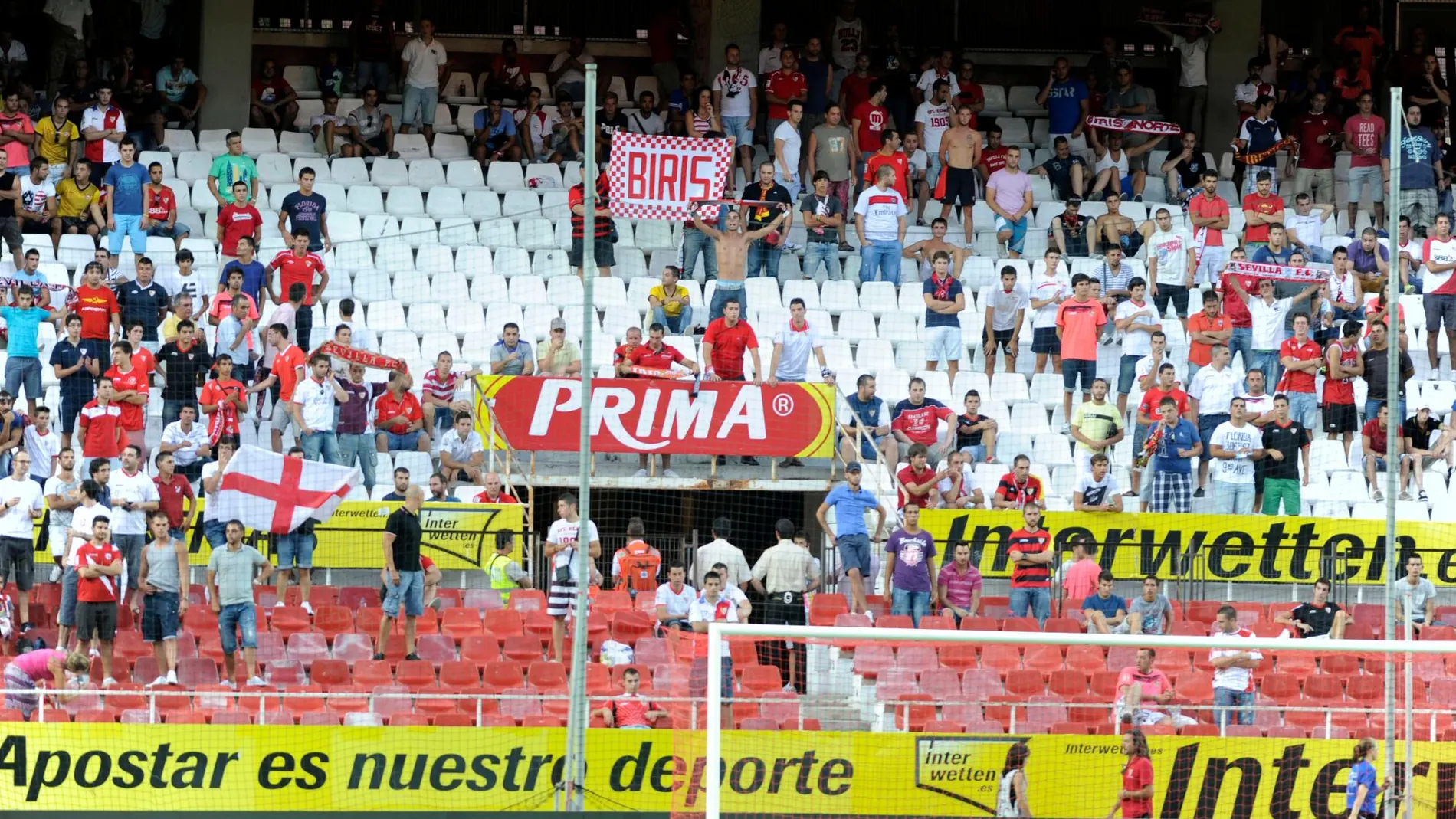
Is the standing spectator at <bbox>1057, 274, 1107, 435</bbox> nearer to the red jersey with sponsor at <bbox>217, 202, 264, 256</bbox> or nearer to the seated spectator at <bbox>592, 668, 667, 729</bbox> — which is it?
the seated spectator at <bbox>592, 668, 667, 729</bbox>

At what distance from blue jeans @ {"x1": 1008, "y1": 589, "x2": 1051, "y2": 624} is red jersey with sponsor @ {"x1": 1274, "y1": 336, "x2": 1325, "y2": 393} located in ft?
12.1

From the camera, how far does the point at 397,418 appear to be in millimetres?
18250

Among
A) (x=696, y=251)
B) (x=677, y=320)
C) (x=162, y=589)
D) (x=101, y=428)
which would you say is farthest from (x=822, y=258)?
(x=162, y=589)

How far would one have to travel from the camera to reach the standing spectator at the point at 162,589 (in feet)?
50.9

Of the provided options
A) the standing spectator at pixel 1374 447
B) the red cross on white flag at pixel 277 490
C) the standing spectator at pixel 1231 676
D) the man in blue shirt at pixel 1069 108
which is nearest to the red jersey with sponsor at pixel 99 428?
the red cross on white flag at pixel 277 490

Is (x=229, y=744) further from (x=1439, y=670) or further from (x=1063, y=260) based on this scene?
(x=1063, y=260)

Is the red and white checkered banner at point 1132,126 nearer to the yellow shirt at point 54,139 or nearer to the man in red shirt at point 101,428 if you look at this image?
the yellow shirt at point 54,139

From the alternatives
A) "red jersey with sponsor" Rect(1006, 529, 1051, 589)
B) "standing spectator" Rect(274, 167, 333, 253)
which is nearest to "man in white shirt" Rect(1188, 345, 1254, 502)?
"red jersey with sponsor" Rect(1006, 529, 1051, 589)

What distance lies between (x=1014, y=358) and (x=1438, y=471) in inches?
159

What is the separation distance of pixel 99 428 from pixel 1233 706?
363 inches

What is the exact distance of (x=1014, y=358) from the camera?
2067 cm

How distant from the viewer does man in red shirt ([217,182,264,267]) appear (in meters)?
20.3

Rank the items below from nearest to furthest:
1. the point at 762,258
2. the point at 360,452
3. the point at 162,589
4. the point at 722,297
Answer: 1. the point at 162,589
2. the point at 360,452
3. the point at 722,297
4. the point at 762,258

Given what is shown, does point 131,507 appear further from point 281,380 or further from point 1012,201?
point 1012,201
